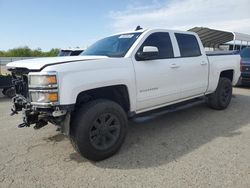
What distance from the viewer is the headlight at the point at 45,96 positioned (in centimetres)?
304

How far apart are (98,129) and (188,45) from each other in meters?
2.89

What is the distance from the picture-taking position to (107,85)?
351 centimetres

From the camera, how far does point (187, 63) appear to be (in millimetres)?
4875

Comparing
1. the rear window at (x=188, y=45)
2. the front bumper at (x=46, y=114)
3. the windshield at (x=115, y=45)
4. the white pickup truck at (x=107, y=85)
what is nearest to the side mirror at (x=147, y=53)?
the white pickup truck at (x=107, y=85)

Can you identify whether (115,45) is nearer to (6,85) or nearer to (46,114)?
(46,114)

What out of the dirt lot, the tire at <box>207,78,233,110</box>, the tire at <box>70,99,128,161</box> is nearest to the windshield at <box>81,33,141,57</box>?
the tire at <box>70,99,128,161</box>

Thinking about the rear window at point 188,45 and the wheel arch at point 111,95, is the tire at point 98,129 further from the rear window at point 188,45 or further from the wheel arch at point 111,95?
the rear window at point 188,45

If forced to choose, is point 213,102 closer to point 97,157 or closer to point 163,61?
point 163,61

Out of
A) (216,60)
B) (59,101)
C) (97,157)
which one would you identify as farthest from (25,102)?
(216,60)

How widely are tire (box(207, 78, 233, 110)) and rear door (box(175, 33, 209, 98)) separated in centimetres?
73

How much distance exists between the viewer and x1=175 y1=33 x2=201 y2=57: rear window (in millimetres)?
4906

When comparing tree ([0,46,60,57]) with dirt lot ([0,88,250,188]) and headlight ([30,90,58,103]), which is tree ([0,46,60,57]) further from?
headlight ([30,90,58,103])

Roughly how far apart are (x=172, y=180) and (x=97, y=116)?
133cm

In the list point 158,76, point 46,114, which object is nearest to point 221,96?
point 158,76
